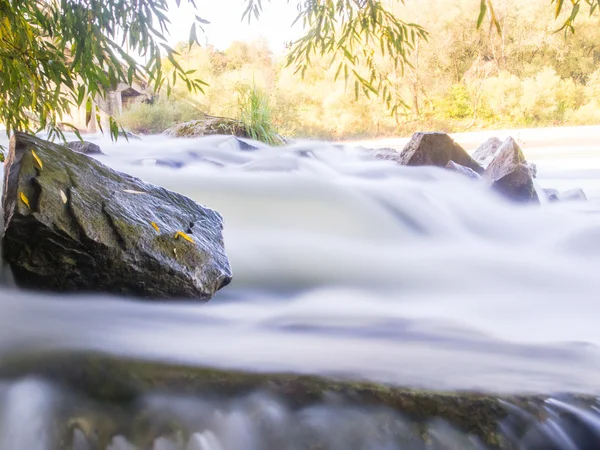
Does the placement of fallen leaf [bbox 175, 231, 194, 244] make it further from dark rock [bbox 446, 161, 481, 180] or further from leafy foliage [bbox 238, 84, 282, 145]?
leafy foliage [bbox 238, 84, 282, 145]

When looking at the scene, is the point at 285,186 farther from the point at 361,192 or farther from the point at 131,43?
the point at 131,43

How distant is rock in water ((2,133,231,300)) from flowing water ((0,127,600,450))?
7cm

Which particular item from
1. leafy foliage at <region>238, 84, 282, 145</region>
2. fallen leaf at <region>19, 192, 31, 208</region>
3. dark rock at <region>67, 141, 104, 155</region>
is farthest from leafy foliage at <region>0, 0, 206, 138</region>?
leafy foliage at <region>238, 84, 282, 145</region>

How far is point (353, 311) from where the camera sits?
1792 millimetres

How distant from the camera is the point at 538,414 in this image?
1.09 m

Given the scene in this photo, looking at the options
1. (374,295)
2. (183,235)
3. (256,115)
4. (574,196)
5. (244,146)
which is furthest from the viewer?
(256,115)

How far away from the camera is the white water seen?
4.37 feet

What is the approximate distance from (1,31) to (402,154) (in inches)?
152

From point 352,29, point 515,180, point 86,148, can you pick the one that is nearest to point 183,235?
point 352,29

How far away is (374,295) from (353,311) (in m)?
0.26

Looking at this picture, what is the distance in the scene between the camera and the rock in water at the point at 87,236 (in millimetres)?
1493

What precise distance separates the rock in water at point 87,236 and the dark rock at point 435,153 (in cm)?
318

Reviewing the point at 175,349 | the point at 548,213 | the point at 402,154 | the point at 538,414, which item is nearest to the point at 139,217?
the point at 175,349

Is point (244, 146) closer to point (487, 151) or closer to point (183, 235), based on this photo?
point (487, 151)
